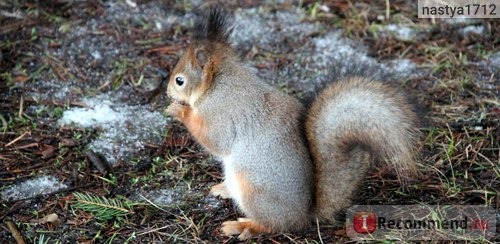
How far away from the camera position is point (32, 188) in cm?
267

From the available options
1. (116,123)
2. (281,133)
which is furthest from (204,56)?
(116,123)

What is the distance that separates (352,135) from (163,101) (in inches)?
50.5

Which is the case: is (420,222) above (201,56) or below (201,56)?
below

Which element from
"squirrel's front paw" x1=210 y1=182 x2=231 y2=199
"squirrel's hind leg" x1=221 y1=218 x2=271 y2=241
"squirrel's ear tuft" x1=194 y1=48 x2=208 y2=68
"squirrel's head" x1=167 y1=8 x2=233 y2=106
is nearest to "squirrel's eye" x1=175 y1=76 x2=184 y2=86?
"squirrel's head" x1=167 y1=8 x2=233 y2=106

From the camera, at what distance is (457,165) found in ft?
9.00

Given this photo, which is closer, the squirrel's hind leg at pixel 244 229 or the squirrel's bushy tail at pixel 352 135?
the squirrel's bushy tail at pixel 352 135

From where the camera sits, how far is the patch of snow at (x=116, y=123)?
2.91 meters

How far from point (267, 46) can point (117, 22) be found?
824 mm

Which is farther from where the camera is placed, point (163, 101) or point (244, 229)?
point (163, 101)

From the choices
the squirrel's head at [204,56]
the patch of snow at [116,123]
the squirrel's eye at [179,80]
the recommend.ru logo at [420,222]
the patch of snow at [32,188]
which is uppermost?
the squirrel's head at [204,56]

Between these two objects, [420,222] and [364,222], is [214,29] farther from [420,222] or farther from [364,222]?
[420,222]

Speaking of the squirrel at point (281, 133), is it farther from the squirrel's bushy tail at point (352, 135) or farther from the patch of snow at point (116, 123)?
the patch of snow at point (116, 123)

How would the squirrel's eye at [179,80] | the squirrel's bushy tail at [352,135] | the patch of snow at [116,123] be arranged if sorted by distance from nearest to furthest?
the squirrel's bushy tail at [352,135] → the squirrel's eye at [179,80] → the patch of snow at [116,123]

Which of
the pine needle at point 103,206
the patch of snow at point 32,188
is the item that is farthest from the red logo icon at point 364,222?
the patch of snow at point 32,188
